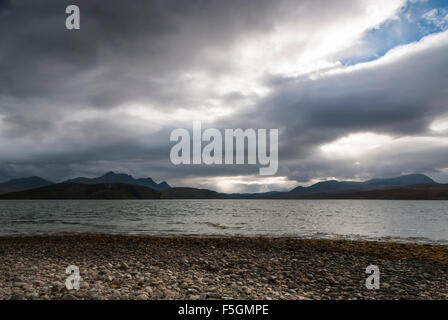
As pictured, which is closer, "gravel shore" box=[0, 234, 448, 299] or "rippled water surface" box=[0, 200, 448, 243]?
"gravel shore" box=[0, 234, 448, 299]

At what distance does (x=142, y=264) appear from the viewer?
17.1m

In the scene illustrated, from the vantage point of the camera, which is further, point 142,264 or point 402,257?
point 402,257

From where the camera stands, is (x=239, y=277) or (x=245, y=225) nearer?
(x=239, y=277)

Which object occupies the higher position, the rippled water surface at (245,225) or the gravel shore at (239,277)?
the gravel shore at (239,277)

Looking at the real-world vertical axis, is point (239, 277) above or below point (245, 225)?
above

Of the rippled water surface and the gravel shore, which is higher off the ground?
Answer: the gravel shore

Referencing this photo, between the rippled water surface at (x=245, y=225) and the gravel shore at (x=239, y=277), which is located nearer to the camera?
the gravel shore at (x=239, y=277)
